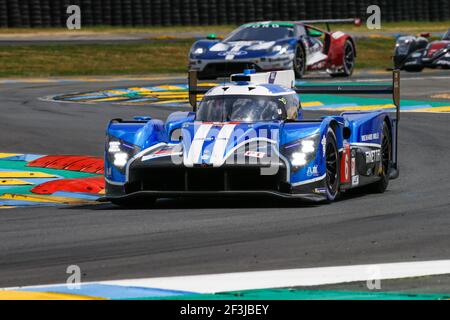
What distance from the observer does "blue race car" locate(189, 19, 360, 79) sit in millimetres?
25172

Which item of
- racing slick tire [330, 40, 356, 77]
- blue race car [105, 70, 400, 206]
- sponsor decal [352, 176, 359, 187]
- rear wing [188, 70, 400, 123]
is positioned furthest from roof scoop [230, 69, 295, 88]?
racing slick tire [330, 40, 356, 77]

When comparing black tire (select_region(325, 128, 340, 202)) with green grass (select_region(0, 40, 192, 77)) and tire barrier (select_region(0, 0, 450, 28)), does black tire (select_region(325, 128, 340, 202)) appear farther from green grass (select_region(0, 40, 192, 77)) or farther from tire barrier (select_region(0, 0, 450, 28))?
tire barrier (select_region(0, 0, 450, 28))

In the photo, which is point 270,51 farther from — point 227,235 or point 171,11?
point 171,11

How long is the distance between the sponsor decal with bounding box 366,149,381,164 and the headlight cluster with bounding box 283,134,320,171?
1.38 meters

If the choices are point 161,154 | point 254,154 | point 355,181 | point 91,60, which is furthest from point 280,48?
point 254,154

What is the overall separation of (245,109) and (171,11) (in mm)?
30084

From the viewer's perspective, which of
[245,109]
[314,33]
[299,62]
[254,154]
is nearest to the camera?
[254,154]

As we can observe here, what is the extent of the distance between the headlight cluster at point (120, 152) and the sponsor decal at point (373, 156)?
2400 mm

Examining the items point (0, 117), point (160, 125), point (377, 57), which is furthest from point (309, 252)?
point (377, 57)

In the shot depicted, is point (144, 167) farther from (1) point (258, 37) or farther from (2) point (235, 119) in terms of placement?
(1) point (258, 37)

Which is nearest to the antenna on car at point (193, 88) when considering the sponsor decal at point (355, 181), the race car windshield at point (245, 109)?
the race car windshield at point (245, 109)

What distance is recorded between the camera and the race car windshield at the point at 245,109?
11.9 m

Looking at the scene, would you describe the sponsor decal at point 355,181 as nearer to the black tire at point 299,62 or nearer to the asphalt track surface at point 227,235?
the asphalt track surface at point 227,235

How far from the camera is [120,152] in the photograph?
1155cm
